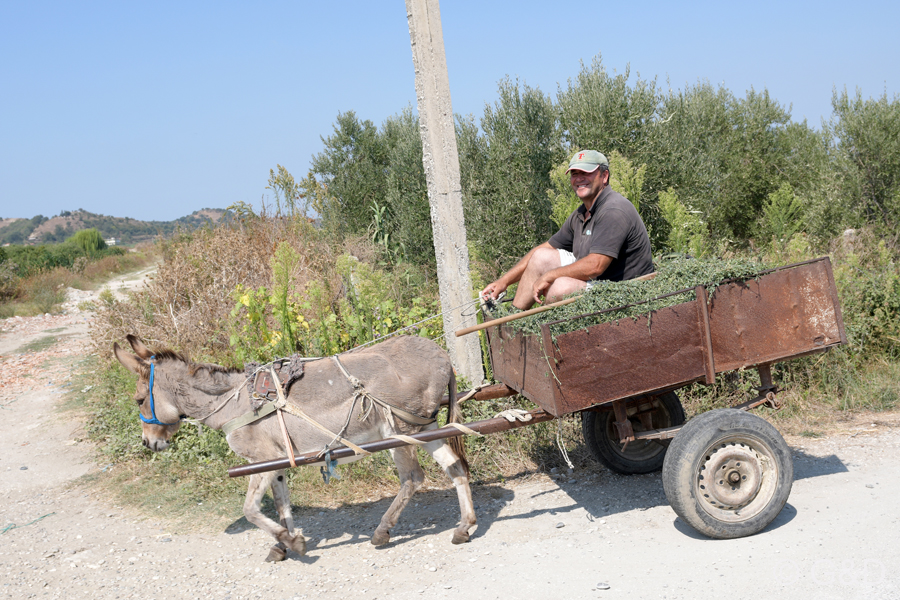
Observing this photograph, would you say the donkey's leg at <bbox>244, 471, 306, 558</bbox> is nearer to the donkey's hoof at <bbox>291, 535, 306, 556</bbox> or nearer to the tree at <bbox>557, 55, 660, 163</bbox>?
the donkey's hoof at <bbox>291, 535, 306, 556</bbox>

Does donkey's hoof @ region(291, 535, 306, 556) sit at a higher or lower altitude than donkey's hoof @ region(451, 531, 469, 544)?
higher

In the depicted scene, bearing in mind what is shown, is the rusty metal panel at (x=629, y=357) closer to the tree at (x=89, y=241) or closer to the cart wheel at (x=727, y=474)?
the cart wheel at (x=727, y=474)

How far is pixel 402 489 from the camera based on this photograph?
447 cm

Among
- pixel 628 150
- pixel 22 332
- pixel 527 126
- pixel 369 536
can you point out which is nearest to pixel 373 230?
pixel 527 126

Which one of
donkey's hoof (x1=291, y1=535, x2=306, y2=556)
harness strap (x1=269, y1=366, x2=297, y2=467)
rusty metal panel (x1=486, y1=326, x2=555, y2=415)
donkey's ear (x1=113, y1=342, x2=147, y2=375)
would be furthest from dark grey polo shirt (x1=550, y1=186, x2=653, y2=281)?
donkey's ear (x1=113, y1=342, x2=147, y2=375)

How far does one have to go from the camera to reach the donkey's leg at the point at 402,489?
437cm

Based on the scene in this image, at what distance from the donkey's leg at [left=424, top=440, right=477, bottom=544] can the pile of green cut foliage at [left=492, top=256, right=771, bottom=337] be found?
1036 mm

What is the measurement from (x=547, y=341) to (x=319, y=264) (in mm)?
6694

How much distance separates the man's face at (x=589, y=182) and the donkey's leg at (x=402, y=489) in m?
2.28

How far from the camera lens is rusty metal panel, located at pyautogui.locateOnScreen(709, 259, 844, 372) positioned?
3887 mm

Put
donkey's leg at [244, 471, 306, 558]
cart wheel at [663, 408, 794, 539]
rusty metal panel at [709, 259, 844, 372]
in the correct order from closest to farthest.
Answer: cart wheel at [663, 408, 794, 539], rusty metal panel at [709, 259, 844, 372], donkey's leg at [244, 471, 306, 558]

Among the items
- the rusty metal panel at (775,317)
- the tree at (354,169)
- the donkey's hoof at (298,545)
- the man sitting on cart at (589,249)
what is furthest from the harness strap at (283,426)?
the tree at (354,169)

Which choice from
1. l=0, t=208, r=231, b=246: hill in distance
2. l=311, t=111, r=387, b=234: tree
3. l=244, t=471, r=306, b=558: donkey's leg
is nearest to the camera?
l=244, t=471, r=306, b=558: donkey's leg

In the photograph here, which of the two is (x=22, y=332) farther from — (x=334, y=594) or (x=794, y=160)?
(x=794, y=160)
